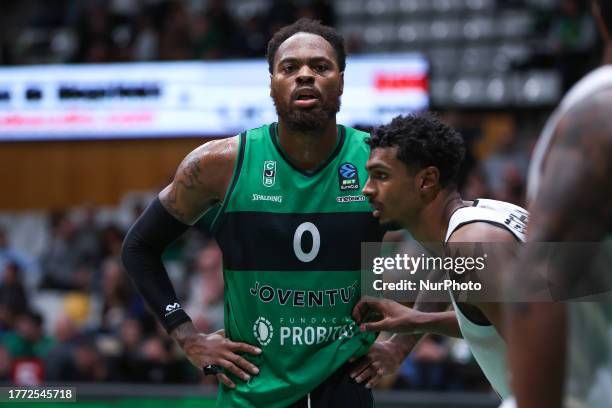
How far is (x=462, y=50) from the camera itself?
47.5ft

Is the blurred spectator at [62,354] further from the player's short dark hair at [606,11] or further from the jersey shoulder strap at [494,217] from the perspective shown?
the player's short dark hair at [606,11]

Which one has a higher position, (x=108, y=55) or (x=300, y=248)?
(x=108, y=55)

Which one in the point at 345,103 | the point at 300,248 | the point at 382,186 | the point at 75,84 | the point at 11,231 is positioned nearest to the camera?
the point at 382,186

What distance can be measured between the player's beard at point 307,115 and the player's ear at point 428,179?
62cm

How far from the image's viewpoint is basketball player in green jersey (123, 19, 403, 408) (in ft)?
13.4

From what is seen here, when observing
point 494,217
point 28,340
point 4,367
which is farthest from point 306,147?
point 28,340

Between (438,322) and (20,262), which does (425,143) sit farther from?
(20,262)

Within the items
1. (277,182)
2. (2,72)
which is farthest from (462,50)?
(277,182)

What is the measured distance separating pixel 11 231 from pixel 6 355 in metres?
4.71

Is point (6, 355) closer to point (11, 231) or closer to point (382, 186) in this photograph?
point (11, 231)

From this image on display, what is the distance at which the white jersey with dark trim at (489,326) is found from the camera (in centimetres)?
316

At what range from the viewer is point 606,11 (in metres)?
2.12

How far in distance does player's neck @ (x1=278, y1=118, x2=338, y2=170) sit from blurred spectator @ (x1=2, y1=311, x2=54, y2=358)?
21.5 ft

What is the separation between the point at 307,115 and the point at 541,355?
7.16 feet
